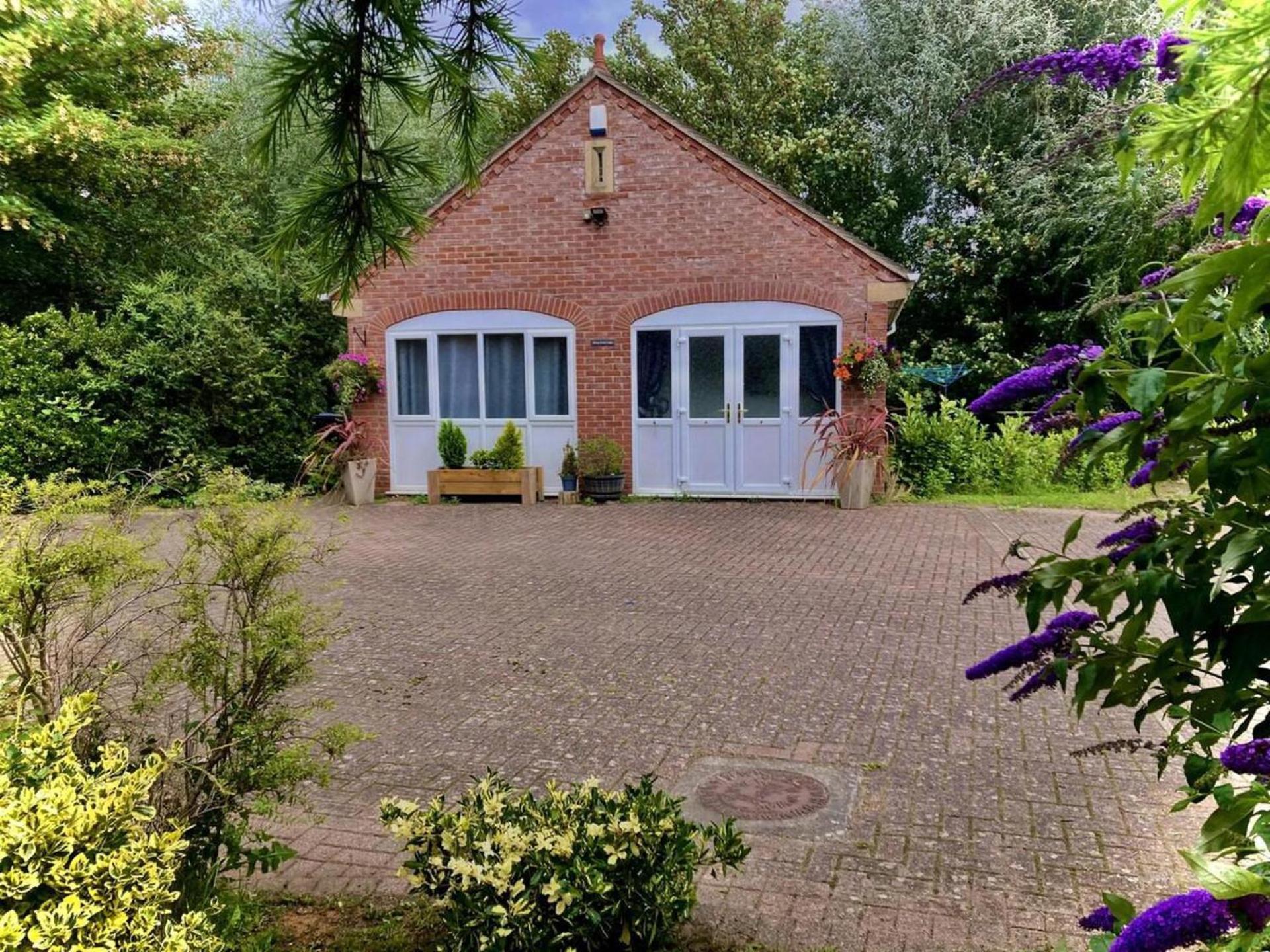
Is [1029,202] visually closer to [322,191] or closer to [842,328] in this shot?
[842,328]

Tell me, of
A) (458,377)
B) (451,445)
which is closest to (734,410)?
(451,445)

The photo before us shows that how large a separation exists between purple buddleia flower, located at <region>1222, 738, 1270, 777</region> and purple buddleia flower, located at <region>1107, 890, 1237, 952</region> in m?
0.36

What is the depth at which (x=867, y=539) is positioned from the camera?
10.3 meters

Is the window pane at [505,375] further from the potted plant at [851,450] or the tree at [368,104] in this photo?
the tree at [368,104]

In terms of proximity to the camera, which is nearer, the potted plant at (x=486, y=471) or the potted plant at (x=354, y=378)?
the potted plant at (x=486, y=471)

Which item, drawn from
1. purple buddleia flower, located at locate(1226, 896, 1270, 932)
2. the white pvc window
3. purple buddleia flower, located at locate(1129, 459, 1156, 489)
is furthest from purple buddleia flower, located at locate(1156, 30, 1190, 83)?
the white pvc window

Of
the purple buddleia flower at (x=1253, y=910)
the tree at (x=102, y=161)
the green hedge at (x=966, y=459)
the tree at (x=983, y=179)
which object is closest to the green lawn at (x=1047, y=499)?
the green hedge at (x=966, y=459)

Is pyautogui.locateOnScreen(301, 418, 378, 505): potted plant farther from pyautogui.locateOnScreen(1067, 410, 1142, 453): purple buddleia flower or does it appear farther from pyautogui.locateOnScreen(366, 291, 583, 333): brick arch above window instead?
pyautogui.locateOnScreen(1067, 410, 1142, 453): purple buddleia flower

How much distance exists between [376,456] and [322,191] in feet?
40.3

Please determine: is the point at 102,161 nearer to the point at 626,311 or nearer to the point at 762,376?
the point at 626,311

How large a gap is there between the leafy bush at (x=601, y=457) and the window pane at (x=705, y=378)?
4.34 ft

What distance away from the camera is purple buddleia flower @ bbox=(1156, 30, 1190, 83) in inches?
49.1

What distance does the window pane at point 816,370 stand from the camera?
507 inches

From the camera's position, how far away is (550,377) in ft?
45.9
